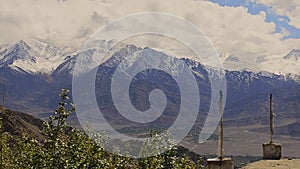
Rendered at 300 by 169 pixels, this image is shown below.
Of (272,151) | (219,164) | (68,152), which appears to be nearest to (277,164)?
(272,151)

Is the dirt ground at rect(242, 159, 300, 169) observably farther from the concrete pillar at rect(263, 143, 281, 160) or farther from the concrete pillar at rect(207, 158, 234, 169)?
the concrete pillar at rect(207, 158, 234, 169)

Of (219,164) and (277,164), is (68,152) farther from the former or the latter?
(277,164)

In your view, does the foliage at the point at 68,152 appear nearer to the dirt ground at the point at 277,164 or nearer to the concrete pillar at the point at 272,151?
the dirt ground at the point at 277,164

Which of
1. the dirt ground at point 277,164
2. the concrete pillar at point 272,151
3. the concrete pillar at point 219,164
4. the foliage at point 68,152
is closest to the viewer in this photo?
the concrete pillar at point 219,164

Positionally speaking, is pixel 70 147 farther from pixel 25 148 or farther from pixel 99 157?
pixel 25 148

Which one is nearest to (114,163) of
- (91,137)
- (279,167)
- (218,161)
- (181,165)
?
(91,137)

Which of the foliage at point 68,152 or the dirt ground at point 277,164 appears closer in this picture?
the foliage at point 68,152

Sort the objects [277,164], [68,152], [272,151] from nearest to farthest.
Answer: [68,152], [277,164], [272,151]

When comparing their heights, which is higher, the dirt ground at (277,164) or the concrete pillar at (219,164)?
the dirt ground at (277,164)

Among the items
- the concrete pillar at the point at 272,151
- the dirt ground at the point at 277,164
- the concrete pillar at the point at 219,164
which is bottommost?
the concrete pillar at the point at 219,164

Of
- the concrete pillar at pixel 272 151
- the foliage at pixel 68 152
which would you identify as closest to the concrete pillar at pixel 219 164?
the foliage at pixel 68 152

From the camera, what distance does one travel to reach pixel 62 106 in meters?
24.2

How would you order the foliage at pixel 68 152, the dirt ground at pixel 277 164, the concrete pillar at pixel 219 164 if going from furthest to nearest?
the dirt ground at pixel 277 164 < the foliage at pixel 68 152 < the concrete pillar at pixel 219 164

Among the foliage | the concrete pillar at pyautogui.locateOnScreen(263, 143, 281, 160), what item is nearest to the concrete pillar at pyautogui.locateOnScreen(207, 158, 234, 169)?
the foliage
